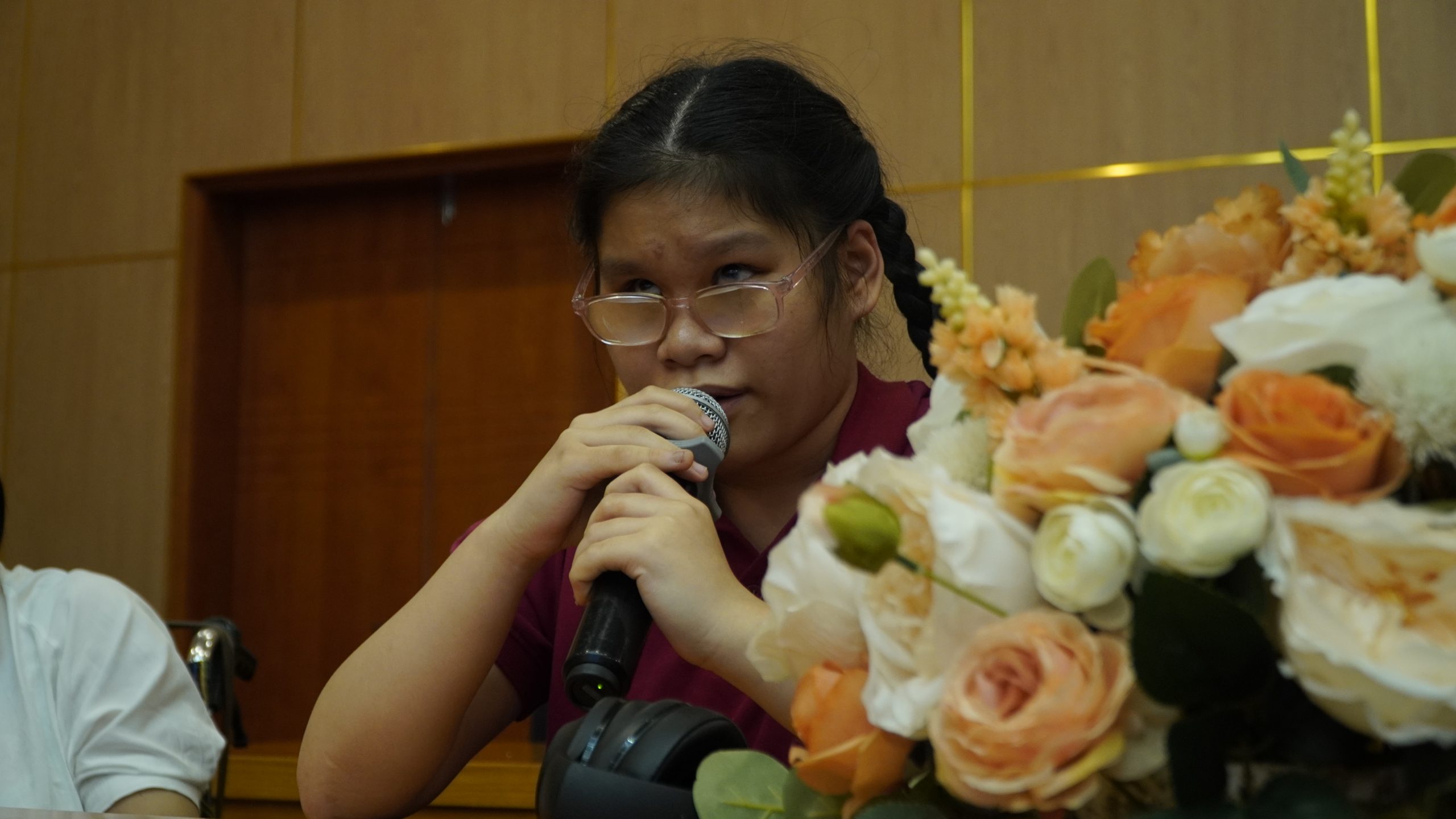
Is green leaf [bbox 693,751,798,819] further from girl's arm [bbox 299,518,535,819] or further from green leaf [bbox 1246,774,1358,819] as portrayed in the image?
girl's arm [bbox 299,518,535,819]

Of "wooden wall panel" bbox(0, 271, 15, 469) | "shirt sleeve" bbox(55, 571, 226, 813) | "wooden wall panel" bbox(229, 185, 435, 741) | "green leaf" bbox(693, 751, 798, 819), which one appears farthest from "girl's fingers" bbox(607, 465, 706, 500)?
"wooden wall panel" bbox(0, 271, 15, 469)

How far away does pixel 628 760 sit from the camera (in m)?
0.60

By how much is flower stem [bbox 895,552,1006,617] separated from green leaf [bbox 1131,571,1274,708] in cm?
5

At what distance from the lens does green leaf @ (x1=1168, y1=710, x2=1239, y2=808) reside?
414mm

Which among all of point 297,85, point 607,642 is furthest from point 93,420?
point 607,642

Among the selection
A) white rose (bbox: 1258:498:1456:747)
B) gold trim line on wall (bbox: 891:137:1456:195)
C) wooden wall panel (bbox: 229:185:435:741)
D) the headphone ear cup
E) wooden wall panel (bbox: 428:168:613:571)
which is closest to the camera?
white rose (bbox: 1258:498:1456:747)

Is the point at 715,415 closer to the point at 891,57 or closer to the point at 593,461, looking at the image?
the point at 593,461

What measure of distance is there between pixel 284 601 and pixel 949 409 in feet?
12.5

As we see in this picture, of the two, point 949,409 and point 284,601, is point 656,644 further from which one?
point 284,601

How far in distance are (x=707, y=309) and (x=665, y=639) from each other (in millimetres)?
292

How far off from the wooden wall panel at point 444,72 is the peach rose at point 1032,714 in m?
3.38

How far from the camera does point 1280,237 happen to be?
553mm

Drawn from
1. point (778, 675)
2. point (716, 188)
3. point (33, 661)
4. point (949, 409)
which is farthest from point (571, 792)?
point (33, 661)

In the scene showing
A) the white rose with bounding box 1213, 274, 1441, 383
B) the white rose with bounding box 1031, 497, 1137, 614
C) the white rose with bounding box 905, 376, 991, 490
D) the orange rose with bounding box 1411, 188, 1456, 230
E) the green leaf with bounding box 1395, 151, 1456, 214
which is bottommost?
the white rose with bounding box 1031, 497, 1137, 614
